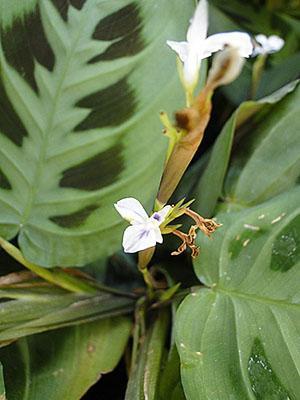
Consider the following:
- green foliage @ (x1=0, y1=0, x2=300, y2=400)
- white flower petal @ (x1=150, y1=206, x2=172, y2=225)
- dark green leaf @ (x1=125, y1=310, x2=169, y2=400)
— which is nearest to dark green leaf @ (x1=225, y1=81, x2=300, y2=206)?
green foliage @ (x1=0, y1=0, x2=300, y2=400)

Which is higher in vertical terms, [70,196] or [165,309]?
[70,196]

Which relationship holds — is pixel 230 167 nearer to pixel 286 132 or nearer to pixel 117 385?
pixel 286 132

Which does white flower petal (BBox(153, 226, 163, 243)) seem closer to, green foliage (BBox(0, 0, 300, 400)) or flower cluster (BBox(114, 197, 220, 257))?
flower cluster (BBox(114, 197, 220, 257))

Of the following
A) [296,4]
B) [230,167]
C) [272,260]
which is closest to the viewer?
[272,260]

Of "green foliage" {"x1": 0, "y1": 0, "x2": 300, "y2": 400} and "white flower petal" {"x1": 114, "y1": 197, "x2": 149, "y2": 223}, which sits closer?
"white flower petal" {"x1": 114, "y1": 197, "x2": 149, "y2": 223}

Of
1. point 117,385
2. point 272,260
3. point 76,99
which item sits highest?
point 76,99

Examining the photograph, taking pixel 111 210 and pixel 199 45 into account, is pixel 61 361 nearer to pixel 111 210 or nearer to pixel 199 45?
pixel 111 210

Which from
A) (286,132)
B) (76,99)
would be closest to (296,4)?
(286,132)
